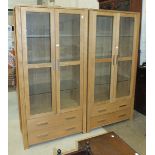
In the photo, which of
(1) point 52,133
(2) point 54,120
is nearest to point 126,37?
(2) point 54,120

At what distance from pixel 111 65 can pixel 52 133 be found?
4.15 feet

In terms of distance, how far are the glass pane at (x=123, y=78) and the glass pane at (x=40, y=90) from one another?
1115 mm

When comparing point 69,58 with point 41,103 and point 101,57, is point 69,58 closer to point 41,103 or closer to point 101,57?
point 101,57

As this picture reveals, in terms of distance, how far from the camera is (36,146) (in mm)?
2451

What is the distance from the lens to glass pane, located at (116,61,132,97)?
2924mm

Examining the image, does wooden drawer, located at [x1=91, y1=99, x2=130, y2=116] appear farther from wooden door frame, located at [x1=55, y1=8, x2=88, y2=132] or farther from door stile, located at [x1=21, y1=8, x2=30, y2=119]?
door stile, located at [x1=21, y1=8, x2=30, y2=119]

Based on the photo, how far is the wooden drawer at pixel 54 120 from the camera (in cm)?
237

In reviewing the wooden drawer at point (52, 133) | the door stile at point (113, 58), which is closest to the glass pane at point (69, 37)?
the door stile at point (113, 58)

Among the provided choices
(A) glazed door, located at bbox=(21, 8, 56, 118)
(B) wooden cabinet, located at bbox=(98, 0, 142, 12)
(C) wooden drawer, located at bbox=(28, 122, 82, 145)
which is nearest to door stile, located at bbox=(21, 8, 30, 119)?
(A) glazed door, located at bbox=(21, 8, 56, 118)

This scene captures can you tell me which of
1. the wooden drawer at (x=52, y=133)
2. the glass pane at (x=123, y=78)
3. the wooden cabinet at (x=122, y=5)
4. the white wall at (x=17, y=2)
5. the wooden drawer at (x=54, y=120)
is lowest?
the wooden drawer at (x=52, y=133)

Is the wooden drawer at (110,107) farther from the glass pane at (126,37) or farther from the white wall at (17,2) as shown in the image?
the white wall at (17,2)

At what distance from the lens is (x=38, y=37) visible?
228 cm
